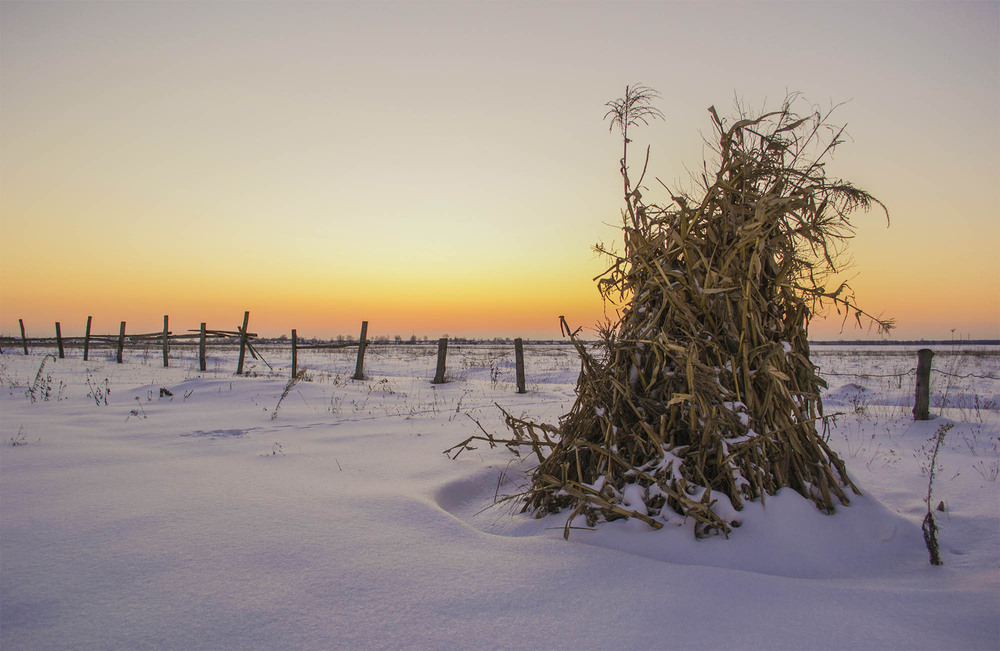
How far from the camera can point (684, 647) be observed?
1498mm

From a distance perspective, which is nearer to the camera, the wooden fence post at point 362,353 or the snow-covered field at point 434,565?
the snow-covered field at point 434,565

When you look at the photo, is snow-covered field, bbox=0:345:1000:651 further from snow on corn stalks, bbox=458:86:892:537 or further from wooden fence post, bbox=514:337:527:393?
wooden fence post, bbox=514:337:527:393

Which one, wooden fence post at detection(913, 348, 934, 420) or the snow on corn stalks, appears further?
wooden fence post at detection(913, 348, 934, 420)

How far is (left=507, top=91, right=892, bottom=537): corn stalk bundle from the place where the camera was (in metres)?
2.38

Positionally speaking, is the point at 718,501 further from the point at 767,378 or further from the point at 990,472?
the point at 990,472

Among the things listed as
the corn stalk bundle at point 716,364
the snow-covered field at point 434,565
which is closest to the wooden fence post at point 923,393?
the snow-covered field at point 434,565

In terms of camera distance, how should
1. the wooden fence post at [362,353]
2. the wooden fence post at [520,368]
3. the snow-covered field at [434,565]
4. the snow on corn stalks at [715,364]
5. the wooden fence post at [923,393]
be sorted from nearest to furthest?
1. the snow-covered field at [434,565]
2. the snow on corn stalks at [715,364]
3. the wooden fence post at [923,393]
4. the wooden fence post at [520,368]
5. the wooden fence post at [362,353]

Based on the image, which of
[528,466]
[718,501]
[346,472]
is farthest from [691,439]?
[346,472]

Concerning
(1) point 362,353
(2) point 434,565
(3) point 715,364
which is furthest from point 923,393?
(1) point 362,353

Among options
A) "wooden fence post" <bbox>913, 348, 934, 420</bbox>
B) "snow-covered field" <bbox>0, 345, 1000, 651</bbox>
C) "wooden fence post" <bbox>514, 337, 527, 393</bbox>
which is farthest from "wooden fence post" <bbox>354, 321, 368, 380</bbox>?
"wooden fence post" <bbox>913, 348, 934, 420</bbox>

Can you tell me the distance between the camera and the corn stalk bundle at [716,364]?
238 centimetres

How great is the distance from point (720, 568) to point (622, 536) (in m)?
0.44

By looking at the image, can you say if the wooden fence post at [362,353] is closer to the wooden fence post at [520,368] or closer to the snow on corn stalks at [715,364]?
the wooden fence post at [520,368]

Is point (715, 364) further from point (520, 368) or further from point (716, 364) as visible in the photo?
point (520, 368)
